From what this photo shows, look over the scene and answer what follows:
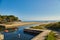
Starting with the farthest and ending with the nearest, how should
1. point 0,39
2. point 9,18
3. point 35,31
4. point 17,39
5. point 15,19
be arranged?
point 15,19 < point 9,18 < point 35,31 < point 17,39 < point 0,39

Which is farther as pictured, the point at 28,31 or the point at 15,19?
the point at 15,19

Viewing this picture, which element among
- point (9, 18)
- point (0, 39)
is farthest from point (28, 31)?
point (9, 18)

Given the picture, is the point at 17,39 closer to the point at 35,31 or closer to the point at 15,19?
the point at 35,31

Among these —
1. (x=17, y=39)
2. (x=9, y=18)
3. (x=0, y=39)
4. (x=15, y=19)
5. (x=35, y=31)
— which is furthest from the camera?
(x=15, y=19)

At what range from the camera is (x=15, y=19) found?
366 ft

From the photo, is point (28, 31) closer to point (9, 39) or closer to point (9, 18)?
point (9, 39)

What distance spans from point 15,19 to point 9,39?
288 ft

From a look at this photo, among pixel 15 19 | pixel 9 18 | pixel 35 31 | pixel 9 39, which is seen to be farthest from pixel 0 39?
pixel 15 19

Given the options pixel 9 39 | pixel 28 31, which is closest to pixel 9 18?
pixel 28 31

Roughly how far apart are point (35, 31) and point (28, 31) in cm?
285

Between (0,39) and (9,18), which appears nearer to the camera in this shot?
(0,39)

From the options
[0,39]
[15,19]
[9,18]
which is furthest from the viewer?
[15,19]

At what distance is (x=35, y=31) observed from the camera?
32750 millimetres

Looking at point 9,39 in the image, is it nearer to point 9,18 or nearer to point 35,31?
point 35,31
